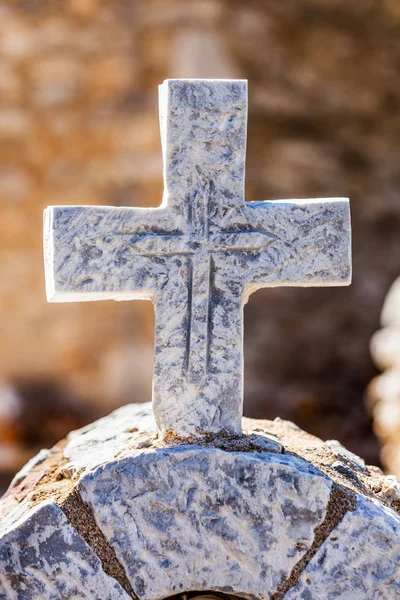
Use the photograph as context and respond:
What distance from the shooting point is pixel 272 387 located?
5.42 metres

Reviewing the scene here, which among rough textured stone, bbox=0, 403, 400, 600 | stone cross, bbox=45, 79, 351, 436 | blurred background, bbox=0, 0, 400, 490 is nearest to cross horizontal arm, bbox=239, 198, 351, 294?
stone cross, bbox=45, 79, 351, 436

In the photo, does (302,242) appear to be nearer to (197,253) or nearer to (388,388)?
(197,253)

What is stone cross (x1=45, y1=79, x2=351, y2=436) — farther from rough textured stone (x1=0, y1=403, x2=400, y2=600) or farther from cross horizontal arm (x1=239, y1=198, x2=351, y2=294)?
rough textured stone (x1=0, y1=403, x2=400, y2=600)

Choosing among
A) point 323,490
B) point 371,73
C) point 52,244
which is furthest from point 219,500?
point 371,73

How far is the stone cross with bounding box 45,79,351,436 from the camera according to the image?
188cm

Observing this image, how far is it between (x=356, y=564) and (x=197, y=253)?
2.55ft

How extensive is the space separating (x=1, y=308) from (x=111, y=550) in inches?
153

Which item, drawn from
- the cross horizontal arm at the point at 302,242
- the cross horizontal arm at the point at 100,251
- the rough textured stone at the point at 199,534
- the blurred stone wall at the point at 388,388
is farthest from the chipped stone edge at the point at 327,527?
the blurred stone wall at the point at 388,388

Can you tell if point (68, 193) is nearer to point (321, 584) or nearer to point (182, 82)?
point (182, 82)

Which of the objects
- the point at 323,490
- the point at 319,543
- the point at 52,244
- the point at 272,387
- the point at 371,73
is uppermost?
the point at 371,73

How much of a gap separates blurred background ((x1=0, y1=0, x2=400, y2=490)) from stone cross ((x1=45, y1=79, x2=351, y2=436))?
133 inches

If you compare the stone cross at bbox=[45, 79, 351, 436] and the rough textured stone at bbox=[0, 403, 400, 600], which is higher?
the stone cross at bbox=[45, 79, 351, 436]

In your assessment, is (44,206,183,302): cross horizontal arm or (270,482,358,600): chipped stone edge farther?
(44,206,183,302): cross horizontal arm

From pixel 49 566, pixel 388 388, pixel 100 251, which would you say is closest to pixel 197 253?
pixel 100 251
